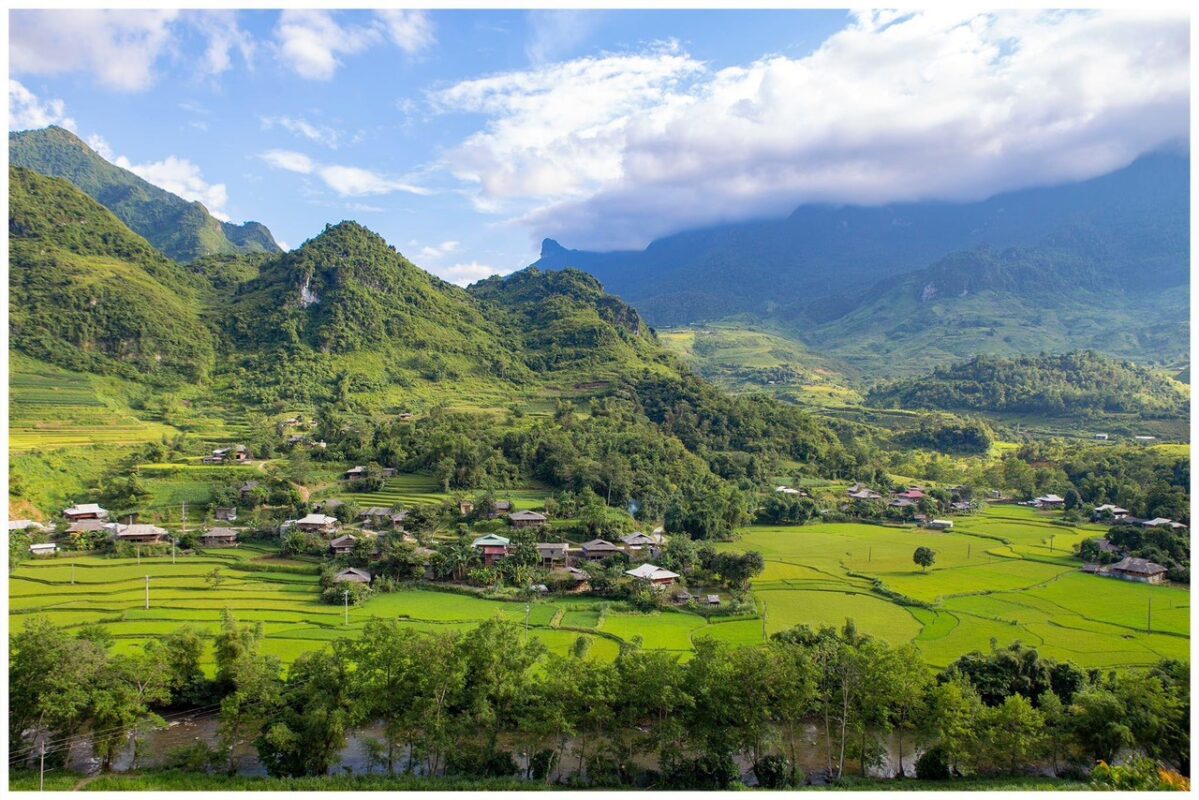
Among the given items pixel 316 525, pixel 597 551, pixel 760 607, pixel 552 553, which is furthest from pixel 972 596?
pixel 316 525

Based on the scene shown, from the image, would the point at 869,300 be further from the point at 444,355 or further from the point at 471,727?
the point at 471,727

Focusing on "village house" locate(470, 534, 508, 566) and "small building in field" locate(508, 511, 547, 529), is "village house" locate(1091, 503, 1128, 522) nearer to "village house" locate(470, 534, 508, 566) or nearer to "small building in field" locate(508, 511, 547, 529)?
"small building in field" locate(508, 511, 547, 529)

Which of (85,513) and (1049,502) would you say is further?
(1049,502)

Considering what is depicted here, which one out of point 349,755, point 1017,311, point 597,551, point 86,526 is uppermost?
point 1017,311

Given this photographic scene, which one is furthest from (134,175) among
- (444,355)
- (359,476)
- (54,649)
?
(54,649)

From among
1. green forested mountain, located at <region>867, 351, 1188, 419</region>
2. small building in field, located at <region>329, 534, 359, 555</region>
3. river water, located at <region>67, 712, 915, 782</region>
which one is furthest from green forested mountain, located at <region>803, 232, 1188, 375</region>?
river water, located at <region>67, 712, 915, 782</region>

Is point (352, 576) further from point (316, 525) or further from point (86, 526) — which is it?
point (86, 526)

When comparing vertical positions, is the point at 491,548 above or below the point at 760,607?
above
